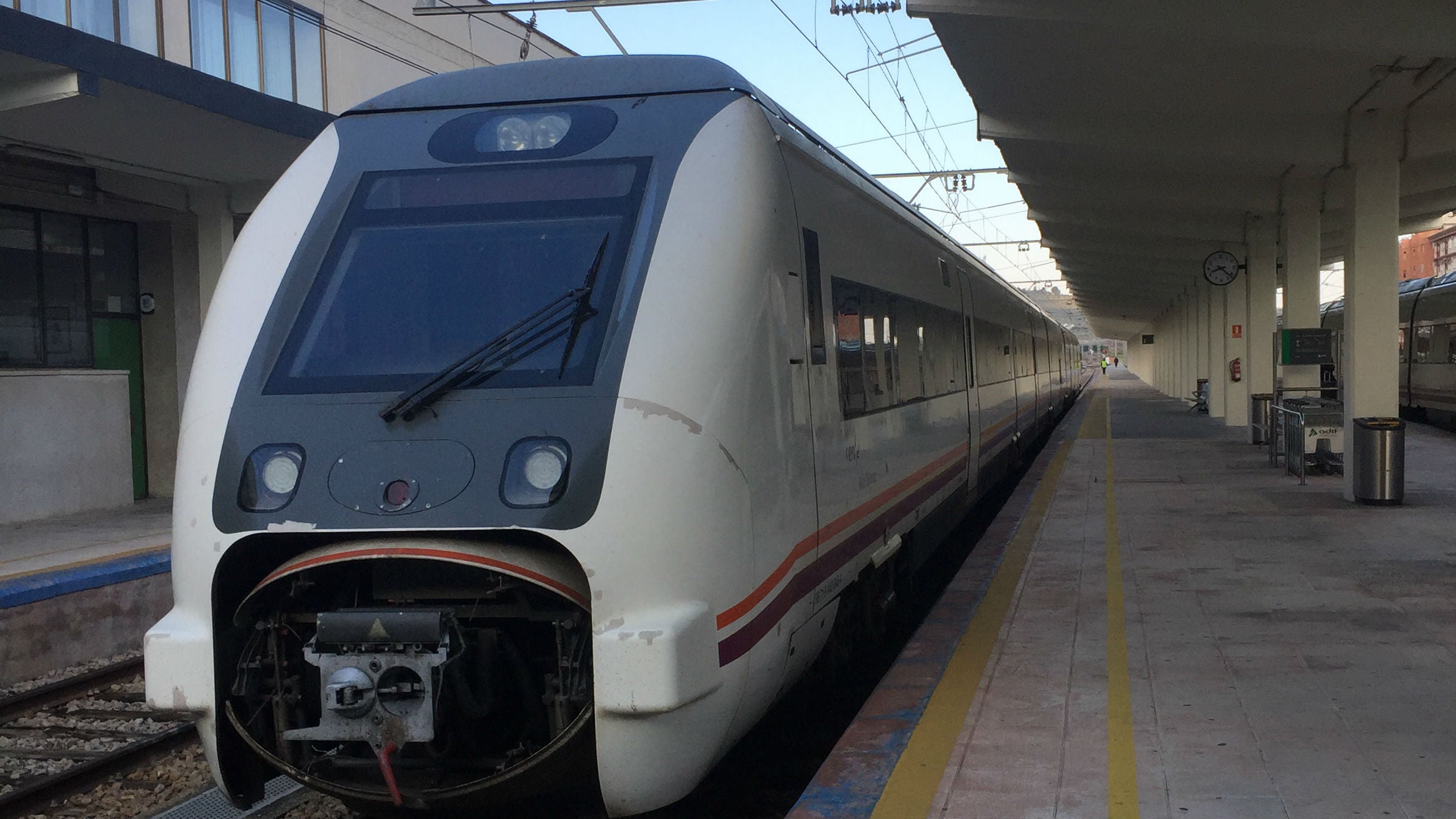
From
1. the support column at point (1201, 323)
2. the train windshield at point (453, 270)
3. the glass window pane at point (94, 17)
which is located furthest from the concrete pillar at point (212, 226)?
the support column at point (1201, 323)

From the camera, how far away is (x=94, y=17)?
16234 mm

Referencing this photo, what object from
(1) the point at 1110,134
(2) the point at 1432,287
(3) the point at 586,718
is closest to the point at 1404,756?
(3) the point at 586,718

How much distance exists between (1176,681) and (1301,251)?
42.2 feet

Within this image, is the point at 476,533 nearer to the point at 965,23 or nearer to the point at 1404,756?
the point at 1404,756

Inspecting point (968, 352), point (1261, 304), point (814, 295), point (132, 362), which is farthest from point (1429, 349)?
point (814, 295)

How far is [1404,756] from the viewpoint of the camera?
454 cm

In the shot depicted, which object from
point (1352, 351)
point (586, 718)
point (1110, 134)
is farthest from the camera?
point (1110, 134)

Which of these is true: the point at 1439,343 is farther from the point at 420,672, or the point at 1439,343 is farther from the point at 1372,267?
the point at 420,672

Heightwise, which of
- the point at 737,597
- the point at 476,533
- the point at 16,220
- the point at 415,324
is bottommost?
the point at 737,597

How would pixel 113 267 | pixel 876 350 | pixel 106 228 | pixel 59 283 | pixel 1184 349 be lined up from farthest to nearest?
pixel 1184 349 → pixel 113 267 → pixel 106 228 → pixel 59 283 → pixel 876 350

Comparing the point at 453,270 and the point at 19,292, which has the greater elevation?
the point at 19,292

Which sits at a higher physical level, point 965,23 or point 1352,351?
point 965,23

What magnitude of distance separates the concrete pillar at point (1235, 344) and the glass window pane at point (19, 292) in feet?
63.6

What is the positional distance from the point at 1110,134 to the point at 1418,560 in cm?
734
